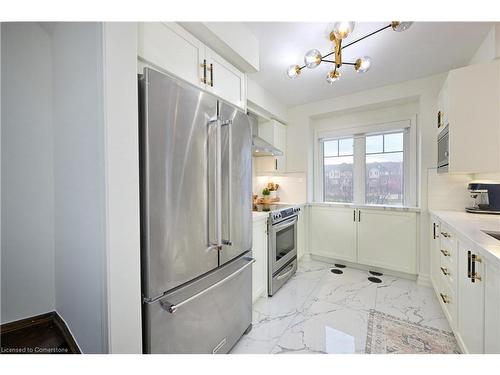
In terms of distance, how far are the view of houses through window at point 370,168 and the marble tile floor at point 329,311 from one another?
43.7 inches

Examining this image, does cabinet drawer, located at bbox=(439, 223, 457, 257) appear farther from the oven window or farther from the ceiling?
the ceiling

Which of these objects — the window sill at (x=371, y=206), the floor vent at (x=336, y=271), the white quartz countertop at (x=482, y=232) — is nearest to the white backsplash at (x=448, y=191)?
the window sill at (x=371, y=206)

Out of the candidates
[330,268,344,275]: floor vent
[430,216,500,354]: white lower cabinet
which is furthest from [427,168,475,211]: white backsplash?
[330,268,344,275]: floor vent

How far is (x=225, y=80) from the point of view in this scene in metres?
1.59

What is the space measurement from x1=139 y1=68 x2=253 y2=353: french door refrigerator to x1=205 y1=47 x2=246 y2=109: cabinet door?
0.89ft

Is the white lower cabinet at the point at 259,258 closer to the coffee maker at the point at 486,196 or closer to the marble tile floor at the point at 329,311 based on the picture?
the marble tile floor at the point at 329,311

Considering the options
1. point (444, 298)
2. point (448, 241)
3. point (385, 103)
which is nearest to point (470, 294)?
point (448, 241)

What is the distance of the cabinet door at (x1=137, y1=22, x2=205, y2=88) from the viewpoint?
1076mm

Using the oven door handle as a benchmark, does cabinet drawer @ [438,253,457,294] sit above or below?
below

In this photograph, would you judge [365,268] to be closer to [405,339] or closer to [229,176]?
[405,339]

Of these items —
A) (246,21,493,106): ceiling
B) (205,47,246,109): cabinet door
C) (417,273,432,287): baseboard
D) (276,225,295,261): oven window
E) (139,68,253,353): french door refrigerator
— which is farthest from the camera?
(417,273,432,287): baseboard

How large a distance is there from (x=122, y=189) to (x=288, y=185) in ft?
9.37

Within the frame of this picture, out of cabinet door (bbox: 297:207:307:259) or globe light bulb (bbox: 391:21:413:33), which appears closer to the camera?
globe light bulb (bbox: 391:21:413:33)

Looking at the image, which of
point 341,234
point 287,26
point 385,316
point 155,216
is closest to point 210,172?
point 155,216
